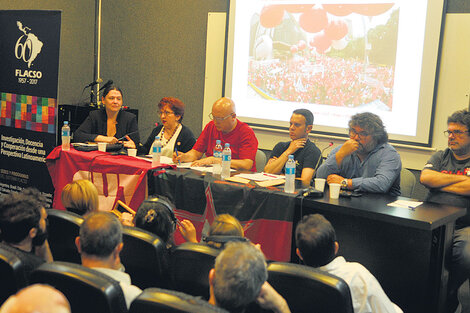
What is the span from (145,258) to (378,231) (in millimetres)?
1409

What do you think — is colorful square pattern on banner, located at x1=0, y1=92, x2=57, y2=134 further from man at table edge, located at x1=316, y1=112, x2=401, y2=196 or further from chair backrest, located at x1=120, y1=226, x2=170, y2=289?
chair backrest, located at x1=120, y1=226, x2=170, y2=289

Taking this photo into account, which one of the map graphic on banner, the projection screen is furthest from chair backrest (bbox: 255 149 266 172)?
the map graphic on banner

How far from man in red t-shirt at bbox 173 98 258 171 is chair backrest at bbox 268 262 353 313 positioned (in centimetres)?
227

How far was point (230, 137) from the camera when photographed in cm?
409

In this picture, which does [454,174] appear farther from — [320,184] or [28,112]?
[28,112]

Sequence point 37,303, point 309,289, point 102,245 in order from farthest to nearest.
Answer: point 102,245, point 309,289, point 37,303

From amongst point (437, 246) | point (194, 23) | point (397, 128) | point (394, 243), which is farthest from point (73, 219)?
point (194, 23)

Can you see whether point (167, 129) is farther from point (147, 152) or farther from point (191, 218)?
point (191, 218)

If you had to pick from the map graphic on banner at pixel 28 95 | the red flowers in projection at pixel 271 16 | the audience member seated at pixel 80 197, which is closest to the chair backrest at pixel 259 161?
the red flowers in projection at pixel 271 16

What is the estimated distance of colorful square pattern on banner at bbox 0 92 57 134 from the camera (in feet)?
14.5

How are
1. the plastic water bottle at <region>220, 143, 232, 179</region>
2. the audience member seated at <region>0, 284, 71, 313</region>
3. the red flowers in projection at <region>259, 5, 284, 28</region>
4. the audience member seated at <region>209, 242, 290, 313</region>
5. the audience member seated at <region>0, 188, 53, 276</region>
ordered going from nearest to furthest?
the audience member seated at <region>0, 284, 71, 313</region>, the audience member seated at <region>209, 242, 290, 313</region>, the audience member seated at <region>0, 188, 53, 276</region>, the plastic water bottle at <region>220, 143, 232, 179</region>, the red flowers in projection at <region>259, 5, 284, 28</region>

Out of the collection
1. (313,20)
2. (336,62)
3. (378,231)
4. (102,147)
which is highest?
(313,20)

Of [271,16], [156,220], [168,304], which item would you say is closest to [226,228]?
[156,220]

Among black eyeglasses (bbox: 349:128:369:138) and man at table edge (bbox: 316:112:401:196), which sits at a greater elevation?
black eyeglasses (bbox: 349:128:369:138)
